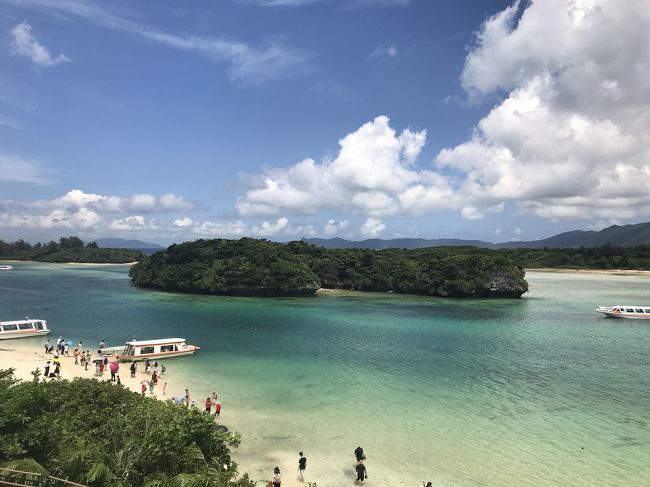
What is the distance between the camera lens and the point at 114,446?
510 inches

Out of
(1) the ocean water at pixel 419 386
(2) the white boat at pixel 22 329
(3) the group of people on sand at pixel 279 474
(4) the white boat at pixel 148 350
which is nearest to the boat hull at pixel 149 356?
(4) the white boat at pixel 148 350

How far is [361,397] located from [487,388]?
974 cm

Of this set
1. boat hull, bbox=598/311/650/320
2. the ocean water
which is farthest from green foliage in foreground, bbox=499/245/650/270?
the ocean water

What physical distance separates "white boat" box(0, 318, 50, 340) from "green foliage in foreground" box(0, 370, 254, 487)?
39.7 metres

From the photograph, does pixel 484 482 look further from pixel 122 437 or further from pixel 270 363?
pixel 270 363

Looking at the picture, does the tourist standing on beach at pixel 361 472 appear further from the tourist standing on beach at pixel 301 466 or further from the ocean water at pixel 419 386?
the tourist standing on beach at pixel 301 466

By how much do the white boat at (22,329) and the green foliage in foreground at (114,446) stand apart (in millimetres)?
39726

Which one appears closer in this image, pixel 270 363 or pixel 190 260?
pixel 270 363

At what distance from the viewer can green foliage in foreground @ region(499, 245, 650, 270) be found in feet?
522

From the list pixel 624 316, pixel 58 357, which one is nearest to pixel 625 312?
pixel 624 316

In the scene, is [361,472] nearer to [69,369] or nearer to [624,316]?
[69,369]

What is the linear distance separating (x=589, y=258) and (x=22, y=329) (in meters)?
191

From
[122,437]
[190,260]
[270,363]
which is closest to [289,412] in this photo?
[270,363]

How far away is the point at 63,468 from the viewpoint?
40.6 ft
